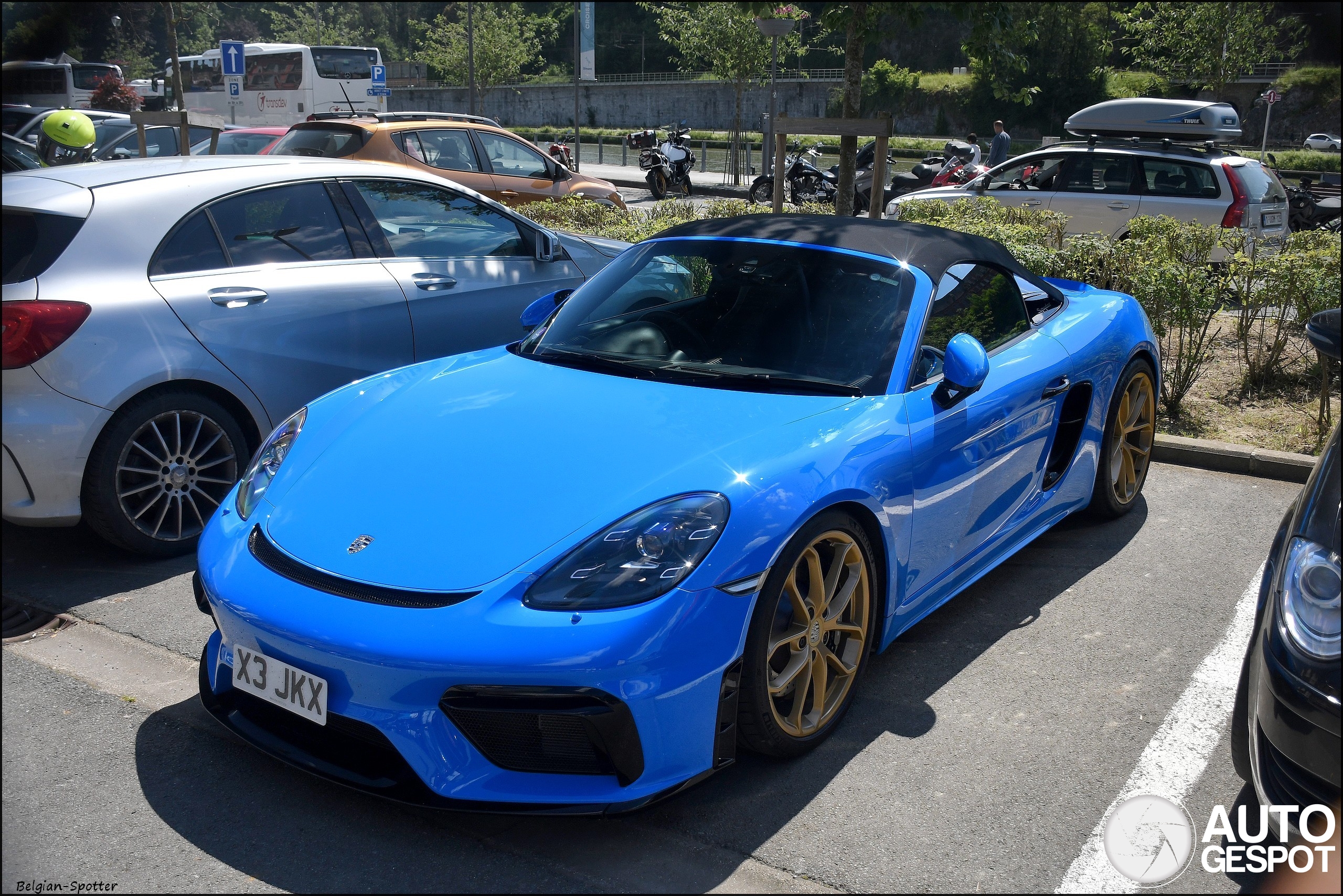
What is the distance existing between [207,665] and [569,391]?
1316 millimetres

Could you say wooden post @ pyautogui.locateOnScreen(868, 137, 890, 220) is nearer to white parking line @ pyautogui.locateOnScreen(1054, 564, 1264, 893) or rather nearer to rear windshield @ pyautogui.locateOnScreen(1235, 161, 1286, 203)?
white parking line @ pyautogui.locateOnScreen(1054, 564, 1264, 893)

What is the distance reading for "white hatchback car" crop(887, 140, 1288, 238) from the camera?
11.1 meters

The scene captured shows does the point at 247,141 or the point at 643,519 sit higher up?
the point at 247,141

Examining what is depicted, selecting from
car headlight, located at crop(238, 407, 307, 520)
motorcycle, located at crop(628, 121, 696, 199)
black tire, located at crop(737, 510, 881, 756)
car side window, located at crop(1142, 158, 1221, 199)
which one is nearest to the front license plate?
car headlight, located at crop(238, 407, 307, 520)

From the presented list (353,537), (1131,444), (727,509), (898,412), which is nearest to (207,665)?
(353,537)

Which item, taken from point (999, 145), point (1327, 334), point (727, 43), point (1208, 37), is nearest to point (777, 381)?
point (1327, 334)

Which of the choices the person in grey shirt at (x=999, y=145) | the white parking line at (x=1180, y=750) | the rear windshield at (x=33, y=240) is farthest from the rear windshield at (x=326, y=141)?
the person in grey shirt at (x=999, y=145)

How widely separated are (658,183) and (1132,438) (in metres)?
18.3

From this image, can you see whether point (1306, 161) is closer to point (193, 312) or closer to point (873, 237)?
point (873, 237)

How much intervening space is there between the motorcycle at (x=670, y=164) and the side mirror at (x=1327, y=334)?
19896 mm

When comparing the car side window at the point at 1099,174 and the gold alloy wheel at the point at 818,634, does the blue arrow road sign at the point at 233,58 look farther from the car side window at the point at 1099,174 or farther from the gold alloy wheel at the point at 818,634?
the gold alloy wheel at the point at 818,634

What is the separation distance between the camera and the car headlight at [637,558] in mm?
2574

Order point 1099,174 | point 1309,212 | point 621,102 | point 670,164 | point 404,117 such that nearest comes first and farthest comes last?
1. point 1099,174
2. point 404,117
3. point 1309,212
4. point 670,164
5. point 621,102

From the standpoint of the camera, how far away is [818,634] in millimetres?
3049
